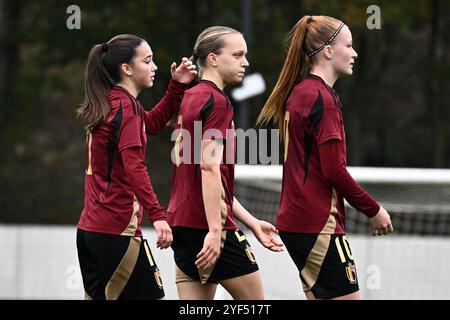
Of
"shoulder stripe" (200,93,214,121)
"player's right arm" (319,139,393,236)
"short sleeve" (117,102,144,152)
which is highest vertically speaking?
"shoulder stripe" (200,93,214,121)

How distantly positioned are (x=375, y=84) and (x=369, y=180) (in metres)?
15.7

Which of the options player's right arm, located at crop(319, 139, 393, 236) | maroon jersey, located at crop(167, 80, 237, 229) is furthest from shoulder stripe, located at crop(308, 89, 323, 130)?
maroon jersey, located at crop(167, 80, 237, 229)

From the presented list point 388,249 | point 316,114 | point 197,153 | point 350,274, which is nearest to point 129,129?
point 197,153

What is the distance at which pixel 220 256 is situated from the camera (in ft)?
18.0

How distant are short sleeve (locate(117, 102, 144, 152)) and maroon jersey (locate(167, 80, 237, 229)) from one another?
0.25m

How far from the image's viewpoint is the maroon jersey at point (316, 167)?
527 centimetres

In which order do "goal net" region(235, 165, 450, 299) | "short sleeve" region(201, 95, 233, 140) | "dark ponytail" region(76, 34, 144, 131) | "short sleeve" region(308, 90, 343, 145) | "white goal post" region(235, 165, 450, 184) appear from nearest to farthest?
"short sleeve" region(308, 90, 343, 145) < "short sleeve" region(201, 95, 233, 140) < "dark ponytail" region(76, 34, 144, 131) < "white goal post" region(235, 165, 450, 184) < "goal net" region(235, 165, 450, 299)

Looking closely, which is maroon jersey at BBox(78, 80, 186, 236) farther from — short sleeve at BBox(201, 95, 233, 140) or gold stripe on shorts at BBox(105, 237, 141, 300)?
short sleeve at BBox(201, 95, 233, 140)

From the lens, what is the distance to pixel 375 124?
24.5m

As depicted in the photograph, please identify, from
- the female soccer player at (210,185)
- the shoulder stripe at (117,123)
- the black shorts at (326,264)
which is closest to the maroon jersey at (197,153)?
the female soccer player at (210,185)

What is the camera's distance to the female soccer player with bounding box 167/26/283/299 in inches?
211

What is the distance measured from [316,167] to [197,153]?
2.01ft

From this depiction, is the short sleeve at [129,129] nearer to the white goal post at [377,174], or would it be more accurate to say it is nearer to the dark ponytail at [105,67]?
the dark ponytail at [105,67]

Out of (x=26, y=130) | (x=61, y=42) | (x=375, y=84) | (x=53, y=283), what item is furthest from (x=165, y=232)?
(x=375, y=84)
